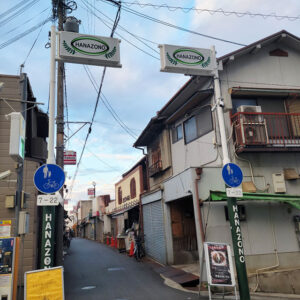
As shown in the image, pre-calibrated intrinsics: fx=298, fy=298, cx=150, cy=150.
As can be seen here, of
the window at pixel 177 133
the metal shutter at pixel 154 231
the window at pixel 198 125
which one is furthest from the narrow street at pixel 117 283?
the window at pixel 177 133

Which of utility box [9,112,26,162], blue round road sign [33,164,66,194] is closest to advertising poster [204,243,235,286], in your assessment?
blue round road sign [33,164,66,194]

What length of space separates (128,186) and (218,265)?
17.4m

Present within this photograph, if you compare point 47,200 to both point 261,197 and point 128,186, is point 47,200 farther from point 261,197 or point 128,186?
point 128,186

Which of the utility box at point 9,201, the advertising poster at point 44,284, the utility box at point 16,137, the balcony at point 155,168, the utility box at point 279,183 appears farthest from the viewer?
the balcony at point 155,168

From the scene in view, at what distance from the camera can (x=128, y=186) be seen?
2503cm

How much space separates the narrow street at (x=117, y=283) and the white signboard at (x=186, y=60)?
6.61 m

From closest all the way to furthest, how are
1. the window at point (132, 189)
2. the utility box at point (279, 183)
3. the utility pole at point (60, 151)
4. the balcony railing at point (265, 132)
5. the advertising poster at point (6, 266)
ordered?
the advertising poster at point (6, 266)
the utility pole at point (60, 151)
the balcony railing at point (265, 132)
the utility box at point (279, 183)
the window at point (132, 189)

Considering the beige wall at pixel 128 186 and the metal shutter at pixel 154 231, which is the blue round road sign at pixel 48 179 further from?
the beige wall at pixel 128 186

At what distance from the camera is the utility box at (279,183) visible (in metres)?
11.6

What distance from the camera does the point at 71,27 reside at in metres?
9.62

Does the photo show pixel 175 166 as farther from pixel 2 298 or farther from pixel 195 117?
pixel 2 298

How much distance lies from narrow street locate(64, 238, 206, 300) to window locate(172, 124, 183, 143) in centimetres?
635

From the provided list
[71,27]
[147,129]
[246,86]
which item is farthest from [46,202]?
[147,129]

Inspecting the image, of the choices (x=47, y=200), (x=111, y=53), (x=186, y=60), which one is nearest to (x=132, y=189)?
(x=186, y=60)
